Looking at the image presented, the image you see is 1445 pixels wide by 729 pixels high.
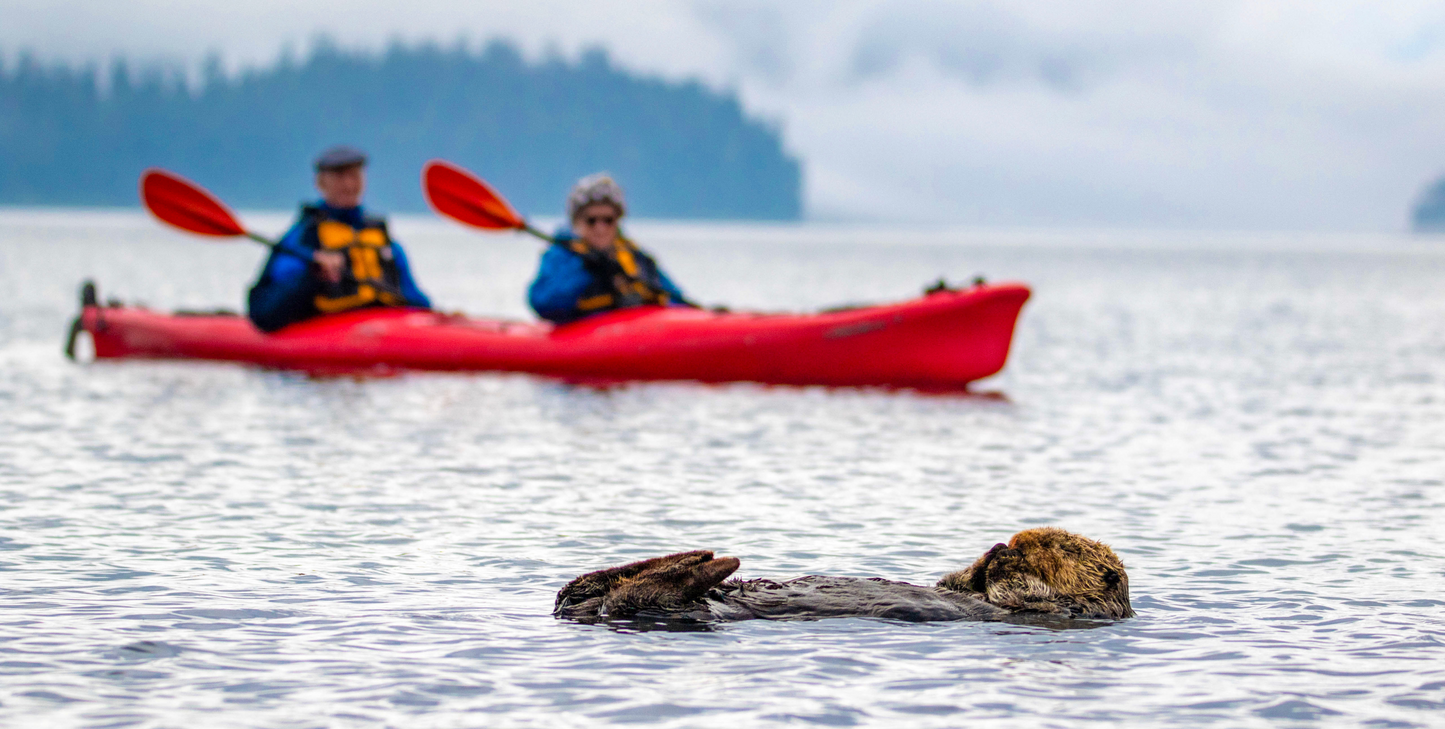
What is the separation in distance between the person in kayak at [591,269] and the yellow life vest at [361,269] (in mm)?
1073

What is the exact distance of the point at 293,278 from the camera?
1080 centimetres

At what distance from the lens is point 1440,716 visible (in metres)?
3.53

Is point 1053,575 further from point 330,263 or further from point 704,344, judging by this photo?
point 330,263

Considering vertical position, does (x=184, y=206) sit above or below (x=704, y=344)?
above

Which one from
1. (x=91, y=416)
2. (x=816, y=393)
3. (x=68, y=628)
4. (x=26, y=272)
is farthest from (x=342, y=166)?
(x=26, y=272)

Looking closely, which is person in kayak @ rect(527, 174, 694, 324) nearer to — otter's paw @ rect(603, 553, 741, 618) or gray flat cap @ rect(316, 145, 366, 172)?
gray flat cap @ rect(316, 145, 366, 172)

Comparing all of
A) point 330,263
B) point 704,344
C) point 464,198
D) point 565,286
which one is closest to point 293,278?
point 330,263

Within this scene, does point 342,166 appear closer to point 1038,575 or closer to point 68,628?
point 68,628

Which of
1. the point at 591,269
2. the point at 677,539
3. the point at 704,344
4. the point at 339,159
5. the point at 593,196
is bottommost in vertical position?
the point at 677,539

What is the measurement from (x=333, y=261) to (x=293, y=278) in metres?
0.36

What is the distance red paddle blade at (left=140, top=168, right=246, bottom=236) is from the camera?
11.8m

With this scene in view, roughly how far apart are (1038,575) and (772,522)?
1869 mm

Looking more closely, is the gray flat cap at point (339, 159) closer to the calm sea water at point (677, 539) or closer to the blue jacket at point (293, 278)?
the blue jacket at point (293, 278)

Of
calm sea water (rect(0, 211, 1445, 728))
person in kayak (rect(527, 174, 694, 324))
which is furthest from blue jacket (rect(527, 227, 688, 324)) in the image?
calm sea water (rect(0, 211, 1445, 728))
